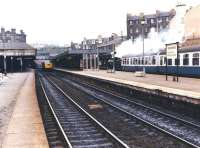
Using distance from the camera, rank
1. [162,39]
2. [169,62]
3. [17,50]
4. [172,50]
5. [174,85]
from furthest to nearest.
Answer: [17,50], [162,39], [169,62], [172,50], [174,85]

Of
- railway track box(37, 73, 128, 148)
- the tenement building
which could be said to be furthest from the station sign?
the tenement building

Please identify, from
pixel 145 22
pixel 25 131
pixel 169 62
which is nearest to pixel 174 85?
pixel 169 62

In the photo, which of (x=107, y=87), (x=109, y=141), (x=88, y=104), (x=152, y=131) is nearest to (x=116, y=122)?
(x=152, y=131)

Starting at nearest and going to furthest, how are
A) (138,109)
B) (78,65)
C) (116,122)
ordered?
(116,122) → (138,109) → (78,65)

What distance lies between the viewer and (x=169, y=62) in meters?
43.2

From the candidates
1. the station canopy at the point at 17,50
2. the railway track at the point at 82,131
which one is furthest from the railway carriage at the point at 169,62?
the station canopy at the point at 17,50

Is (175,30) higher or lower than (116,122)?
higher

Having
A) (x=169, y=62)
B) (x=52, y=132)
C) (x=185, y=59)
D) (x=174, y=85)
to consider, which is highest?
(x=185, y=59)

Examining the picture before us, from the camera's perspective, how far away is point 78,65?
309 feet

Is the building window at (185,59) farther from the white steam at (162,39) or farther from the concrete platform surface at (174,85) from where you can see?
the white steam at (162,39)

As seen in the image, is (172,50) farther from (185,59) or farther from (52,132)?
(52,132)

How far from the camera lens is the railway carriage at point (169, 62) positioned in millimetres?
36119

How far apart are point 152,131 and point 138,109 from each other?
7504 millimetres

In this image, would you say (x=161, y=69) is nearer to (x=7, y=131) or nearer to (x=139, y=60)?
(x=139, y=60)
